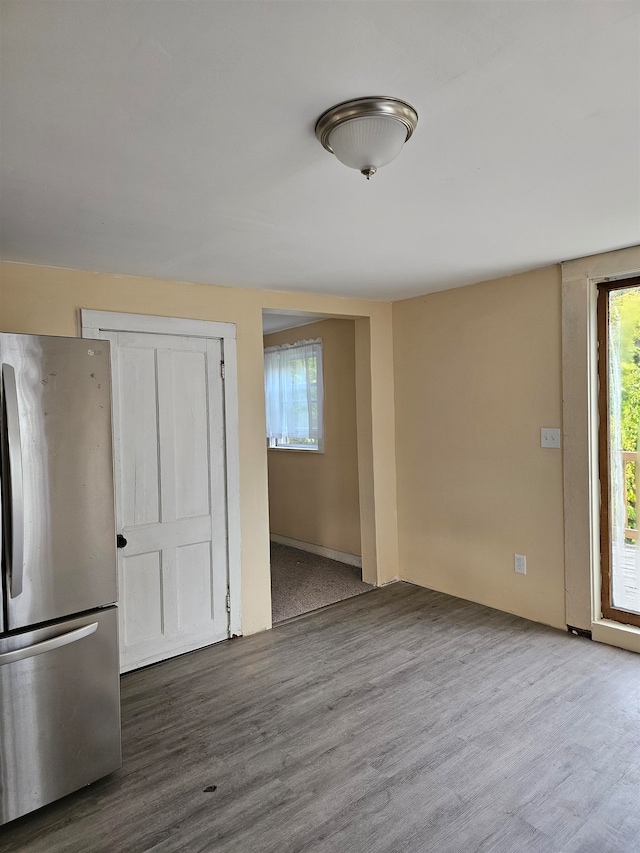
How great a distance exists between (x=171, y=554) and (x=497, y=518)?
223 cm

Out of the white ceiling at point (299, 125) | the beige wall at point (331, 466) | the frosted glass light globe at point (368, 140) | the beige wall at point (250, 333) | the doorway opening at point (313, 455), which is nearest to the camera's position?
the white ceiling at point (299, 125)

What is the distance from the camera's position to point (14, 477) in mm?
1909

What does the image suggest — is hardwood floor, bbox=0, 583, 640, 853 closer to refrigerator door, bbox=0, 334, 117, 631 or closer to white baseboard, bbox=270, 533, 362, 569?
refrigerator door, bbox=0, 334, 117, 631

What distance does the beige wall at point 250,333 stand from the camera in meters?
2.79

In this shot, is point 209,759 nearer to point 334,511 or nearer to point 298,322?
A: point 334,511

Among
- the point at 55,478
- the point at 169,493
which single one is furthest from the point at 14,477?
the point at 169,493

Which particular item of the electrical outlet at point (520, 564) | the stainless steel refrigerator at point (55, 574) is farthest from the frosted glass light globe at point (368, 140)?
the electrical outlet at point (520, 564)

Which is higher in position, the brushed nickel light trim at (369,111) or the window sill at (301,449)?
the brushed nickel light trim at (369,111)

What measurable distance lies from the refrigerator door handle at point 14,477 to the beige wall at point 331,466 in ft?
10.7

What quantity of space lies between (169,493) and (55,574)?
1.26 m

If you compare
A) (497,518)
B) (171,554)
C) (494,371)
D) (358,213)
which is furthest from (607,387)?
(171,554)

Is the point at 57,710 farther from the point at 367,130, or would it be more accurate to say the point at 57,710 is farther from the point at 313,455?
the point at 313,455

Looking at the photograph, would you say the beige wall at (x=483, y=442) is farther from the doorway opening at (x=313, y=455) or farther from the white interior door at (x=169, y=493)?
the white interior door at (x=169, y=493)

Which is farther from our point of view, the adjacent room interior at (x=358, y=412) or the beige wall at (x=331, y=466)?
the beige wall at (x=331, y=466)
